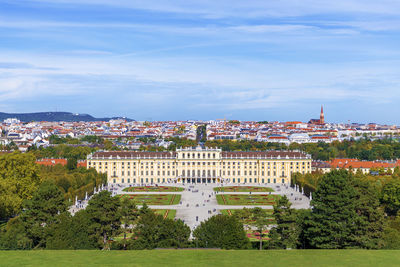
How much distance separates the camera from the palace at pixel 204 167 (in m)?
97.1

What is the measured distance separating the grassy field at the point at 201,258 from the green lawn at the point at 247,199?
43600 millimetres

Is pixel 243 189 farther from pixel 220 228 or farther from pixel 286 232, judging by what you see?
pixel 220 228

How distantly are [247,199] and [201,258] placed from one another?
50.8 m

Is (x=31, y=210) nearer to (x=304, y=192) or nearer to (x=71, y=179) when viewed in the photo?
(x=71, y=179)

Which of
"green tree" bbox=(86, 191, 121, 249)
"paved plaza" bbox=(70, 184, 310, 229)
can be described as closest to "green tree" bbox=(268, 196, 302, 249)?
"green tree" bbox=(86, 191, 121, 249)

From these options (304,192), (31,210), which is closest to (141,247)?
(31,210)

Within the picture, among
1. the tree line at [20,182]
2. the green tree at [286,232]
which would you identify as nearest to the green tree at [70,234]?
the tree line at [20,182]

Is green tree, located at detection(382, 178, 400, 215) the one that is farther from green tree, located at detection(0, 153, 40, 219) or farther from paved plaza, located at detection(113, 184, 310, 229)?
green tree, located at detection(0, 153, 40, 219)

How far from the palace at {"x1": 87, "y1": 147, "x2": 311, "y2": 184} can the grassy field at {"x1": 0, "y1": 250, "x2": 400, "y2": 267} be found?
74.2 metres

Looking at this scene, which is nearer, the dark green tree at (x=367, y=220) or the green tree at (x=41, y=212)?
the dark green tree at (x=367, y=220)

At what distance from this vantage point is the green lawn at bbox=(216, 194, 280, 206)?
67.0m

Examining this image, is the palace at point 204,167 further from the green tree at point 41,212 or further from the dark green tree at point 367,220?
the dark green tree at point 367,220

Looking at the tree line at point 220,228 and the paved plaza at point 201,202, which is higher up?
the tree line at point 220,228

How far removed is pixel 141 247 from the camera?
1330 inches
